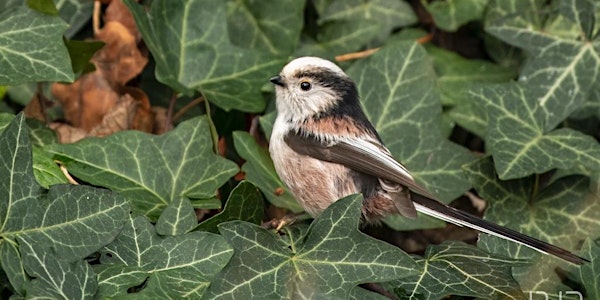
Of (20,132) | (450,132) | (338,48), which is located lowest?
(450,132)

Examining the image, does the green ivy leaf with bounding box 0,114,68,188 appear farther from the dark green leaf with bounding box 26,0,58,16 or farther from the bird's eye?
the bird's eye

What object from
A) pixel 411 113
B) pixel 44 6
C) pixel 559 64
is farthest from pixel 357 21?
pixel 44 6

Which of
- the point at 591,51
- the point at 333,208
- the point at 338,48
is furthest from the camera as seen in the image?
the point at 338,48

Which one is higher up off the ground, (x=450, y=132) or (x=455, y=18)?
(x=455, y=18)

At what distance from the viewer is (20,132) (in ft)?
8.96

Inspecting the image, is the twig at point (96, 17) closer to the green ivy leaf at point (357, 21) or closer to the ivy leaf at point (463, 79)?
the green ivy leaf at point (357, 21)

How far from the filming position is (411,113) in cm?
381

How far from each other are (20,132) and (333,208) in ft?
3.12

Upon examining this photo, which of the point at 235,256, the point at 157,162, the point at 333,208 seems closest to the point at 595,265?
the point at 333,208

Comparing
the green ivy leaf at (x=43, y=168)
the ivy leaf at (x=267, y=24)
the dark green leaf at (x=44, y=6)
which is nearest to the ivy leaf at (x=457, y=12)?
the ivy leaf at (x=267, y=24)

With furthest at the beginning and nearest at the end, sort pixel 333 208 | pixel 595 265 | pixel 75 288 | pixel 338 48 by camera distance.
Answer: pixel 338 48 < pixel 595 265 < pixel 333 208 < pixel 75 288

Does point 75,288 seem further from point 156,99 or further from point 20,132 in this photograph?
point 156,99

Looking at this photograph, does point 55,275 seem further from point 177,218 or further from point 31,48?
point 31,48

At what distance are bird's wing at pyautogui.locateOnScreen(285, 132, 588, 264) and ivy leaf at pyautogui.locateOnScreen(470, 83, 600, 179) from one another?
0.39 meters
